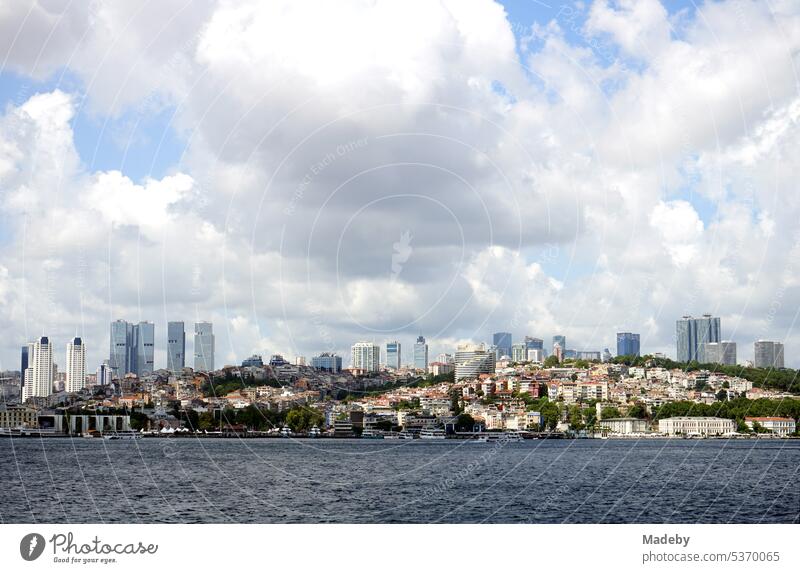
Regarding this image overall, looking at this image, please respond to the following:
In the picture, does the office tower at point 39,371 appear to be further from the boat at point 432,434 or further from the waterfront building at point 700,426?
the waterfront building at point 700,426

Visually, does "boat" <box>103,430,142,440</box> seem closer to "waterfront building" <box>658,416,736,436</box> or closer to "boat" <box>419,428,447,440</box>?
"boat" <box>419,428,447,440</box>

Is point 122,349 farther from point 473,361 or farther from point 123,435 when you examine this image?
point 473,361

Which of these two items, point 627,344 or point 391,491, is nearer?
point 391,491

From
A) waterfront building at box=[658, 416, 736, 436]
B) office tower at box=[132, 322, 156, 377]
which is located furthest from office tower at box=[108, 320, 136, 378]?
waterfront building at box=[658, 416, 736, 436]

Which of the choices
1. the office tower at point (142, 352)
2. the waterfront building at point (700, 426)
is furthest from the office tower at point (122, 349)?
the waterfront building at point (700, 426)

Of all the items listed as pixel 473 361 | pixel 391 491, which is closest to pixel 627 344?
pixel 473 361

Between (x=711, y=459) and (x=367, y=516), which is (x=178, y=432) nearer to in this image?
(x=711, y=459)
